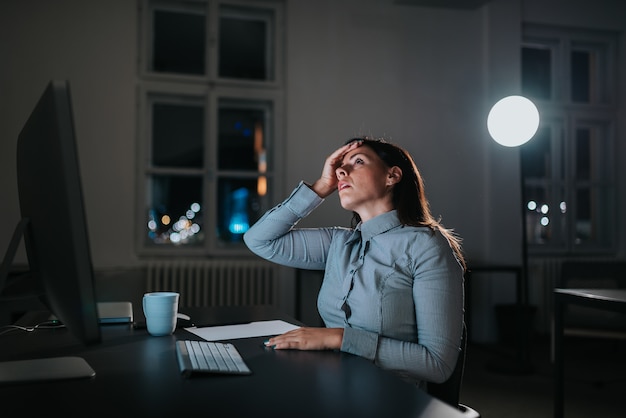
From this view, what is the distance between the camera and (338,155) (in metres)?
1.75

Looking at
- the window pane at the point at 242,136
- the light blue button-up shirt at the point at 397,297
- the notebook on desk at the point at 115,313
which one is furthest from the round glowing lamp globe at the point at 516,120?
the notebook on desk at the point at 115,313

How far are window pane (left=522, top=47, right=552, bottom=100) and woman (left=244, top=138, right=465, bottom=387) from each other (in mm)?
4000

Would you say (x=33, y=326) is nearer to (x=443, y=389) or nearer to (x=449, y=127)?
(x=443, y=389)

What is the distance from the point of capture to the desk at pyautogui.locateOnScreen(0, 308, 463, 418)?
825 millimetres

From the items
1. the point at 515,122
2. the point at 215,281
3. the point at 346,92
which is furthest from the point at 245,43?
the point at 515,122

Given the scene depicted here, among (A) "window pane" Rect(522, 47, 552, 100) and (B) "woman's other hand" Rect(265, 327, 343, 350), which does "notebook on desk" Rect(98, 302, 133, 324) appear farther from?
(A) "window pane" Rect(522, 47, 552, 100)

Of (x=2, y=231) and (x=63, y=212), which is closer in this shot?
(x=63, y=212)

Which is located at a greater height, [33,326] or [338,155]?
[338,155]

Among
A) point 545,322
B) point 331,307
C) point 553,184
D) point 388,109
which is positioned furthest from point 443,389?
point 553,184

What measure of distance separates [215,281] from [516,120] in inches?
93.9

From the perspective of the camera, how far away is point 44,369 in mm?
1025

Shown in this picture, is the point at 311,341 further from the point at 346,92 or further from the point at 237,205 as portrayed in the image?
the point at 346,92

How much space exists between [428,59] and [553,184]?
1.63 meters

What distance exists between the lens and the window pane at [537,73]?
5211 millimetres
